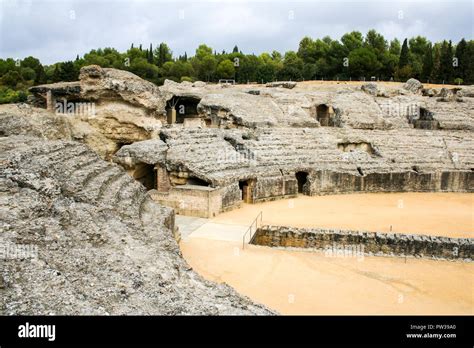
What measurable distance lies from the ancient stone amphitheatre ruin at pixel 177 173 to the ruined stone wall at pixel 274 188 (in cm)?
5

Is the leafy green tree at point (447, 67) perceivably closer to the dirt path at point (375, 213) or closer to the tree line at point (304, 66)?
the tree line at point (304, 66)

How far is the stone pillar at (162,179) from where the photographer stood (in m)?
16.8

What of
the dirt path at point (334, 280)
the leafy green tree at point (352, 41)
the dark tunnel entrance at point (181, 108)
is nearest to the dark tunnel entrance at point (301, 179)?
the dirt path at point (334, 280)

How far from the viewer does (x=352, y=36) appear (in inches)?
2058

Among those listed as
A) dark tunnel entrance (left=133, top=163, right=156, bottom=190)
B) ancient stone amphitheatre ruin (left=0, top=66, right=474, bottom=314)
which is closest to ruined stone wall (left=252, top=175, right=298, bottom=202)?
ancient stone amphitheatre ruin (left=0, top=66, right=474, bottom=314)

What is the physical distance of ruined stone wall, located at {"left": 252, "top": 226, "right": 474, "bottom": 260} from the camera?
11633 mm

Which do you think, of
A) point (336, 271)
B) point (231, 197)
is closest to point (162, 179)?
point (231, 197)

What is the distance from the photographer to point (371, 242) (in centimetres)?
1206

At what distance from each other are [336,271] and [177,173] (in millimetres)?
8341

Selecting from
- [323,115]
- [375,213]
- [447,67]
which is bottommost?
[375,213]

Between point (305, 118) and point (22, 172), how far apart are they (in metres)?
18.9

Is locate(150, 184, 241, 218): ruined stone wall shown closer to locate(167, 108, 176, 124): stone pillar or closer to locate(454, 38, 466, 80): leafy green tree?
locate(167, 108, 176, 124): stone pillar

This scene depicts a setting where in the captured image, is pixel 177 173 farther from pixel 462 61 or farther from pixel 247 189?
pixel 462 61
